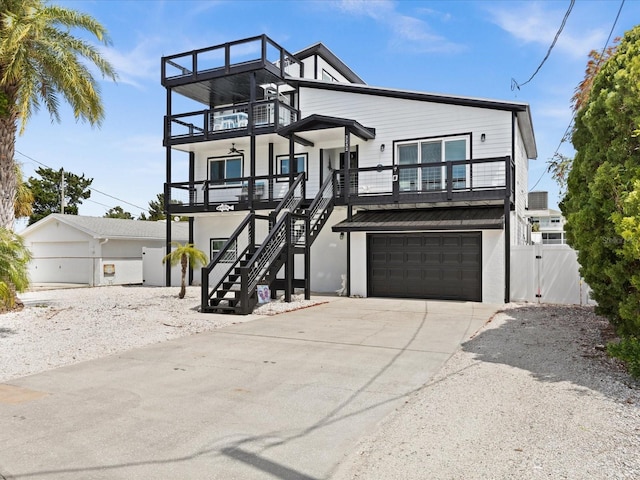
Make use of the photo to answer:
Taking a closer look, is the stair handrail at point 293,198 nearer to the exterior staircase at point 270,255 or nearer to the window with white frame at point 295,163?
the exterior staircase at point 270,255

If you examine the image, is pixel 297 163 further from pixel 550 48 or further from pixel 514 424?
pixel 514 424

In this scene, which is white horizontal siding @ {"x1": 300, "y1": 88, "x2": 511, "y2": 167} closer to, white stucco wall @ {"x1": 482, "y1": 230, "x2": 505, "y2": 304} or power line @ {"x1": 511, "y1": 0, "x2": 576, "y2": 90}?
white stucco wall @ {"x1": 482, "y1": 230, "x2": 505, "y2": 304}

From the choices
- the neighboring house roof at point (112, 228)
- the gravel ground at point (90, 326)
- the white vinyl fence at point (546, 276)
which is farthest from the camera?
the neighboring house roof at point (112, 228)

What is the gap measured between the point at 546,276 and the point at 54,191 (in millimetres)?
44793

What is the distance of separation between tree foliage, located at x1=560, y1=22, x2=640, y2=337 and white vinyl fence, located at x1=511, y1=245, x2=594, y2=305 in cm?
615

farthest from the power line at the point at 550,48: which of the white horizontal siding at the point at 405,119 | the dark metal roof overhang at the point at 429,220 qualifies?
the white horizontal siding at the point at 405,119

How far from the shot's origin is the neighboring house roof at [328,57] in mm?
20266

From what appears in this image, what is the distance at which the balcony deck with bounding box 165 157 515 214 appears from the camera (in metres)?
14.4

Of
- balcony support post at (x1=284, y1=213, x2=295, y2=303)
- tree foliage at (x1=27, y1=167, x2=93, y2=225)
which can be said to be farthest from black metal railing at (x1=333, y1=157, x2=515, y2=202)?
tree foliage at (x1=27, y1=167, x2=93, y2=225)

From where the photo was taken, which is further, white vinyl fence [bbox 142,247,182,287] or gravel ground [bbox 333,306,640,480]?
white vinyl fence [bbox 142,247,182,287]

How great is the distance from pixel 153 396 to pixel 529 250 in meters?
11.9

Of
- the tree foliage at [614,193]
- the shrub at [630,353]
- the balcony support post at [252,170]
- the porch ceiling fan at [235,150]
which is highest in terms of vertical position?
the porch ceiling fan at [235,150]

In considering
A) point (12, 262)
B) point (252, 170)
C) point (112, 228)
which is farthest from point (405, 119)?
point (112, 228)

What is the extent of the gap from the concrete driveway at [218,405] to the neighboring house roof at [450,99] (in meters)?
8.76
